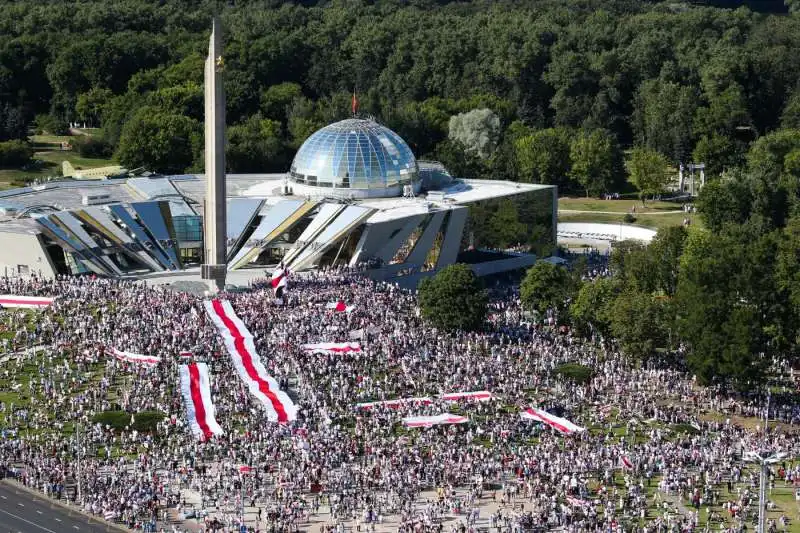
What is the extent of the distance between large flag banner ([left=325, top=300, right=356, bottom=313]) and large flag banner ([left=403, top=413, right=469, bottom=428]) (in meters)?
14.9

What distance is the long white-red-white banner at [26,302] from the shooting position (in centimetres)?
8038

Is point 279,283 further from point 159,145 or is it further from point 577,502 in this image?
point 159,145

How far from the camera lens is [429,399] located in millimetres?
66562

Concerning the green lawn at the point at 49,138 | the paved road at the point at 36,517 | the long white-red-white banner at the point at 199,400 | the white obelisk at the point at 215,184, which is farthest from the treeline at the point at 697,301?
the green lawn at the point at 49,138

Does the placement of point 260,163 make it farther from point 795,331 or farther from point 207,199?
point 795,331

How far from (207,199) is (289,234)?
9302mm

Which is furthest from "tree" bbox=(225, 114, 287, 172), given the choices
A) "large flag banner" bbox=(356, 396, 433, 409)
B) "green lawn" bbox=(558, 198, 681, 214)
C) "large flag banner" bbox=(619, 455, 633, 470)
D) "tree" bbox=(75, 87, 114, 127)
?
"large flag banner" bbox=(619, 455, 633, 470)

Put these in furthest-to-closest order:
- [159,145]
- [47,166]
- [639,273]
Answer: [47,166] → [159,145] → [639,273]

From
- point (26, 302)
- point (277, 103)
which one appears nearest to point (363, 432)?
point (26, 302)

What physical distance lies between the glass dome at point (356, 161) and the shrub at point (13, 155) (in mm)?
37840

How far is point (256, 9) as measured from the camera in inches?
7244

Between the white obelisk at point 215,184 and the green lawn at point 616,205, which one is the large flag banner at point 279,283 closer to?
the white obelisk at point 215,184

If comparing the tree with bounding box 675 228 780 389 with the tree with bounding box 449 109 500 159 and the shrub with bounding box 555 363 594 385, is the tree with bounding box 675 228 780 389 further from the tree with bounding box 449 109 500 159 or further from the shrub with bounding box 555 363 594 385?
the tree with bounding box 449 109 500 159

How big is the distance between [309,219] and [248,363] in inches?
1032
